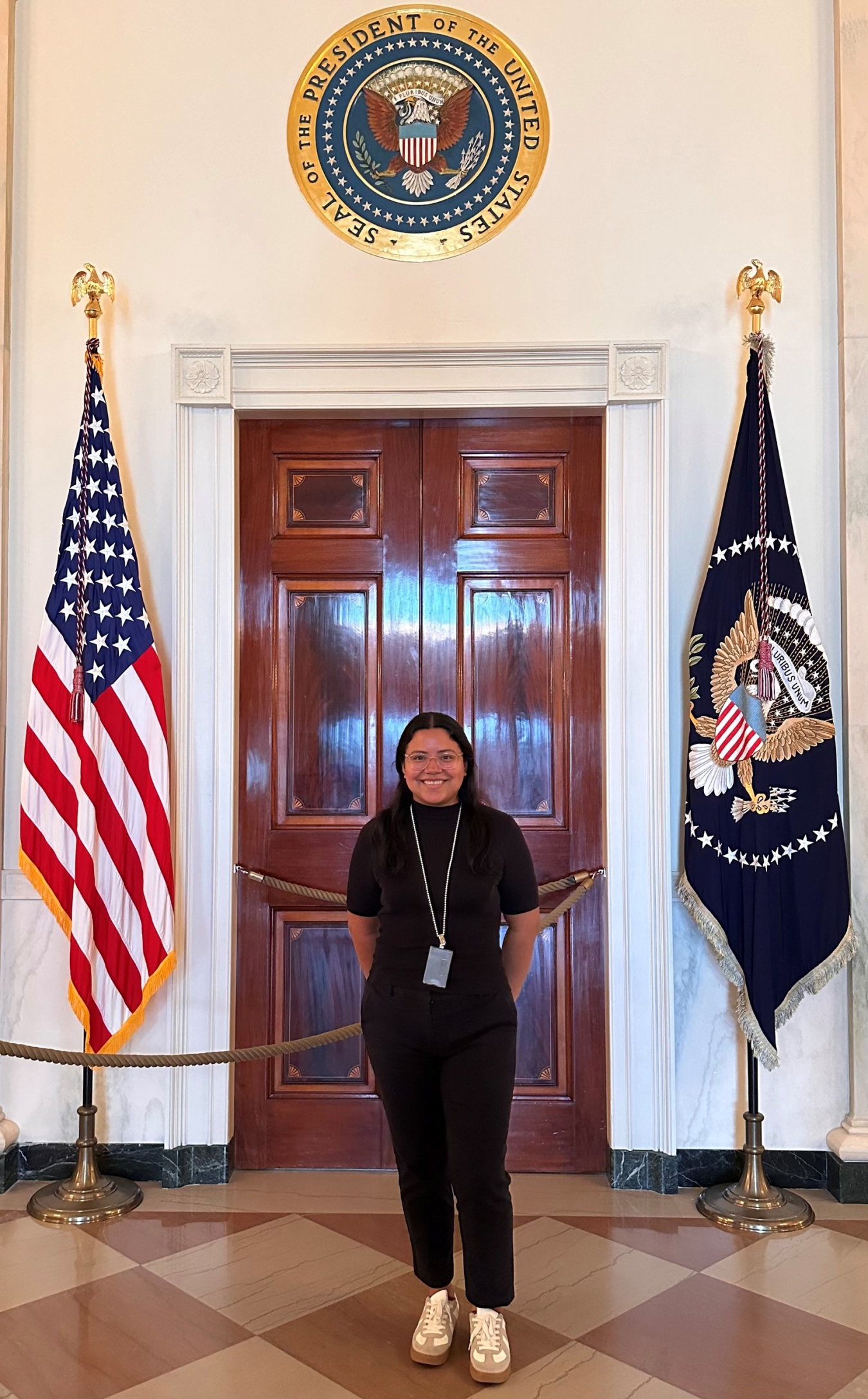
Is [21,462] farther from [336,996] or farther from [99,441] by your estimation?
[336,996]

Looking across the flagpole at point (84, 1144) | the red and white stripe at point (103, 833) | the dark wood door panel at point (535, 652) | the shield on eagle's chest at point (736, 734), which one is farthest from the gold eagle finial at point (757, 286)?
the red and white stripe at point (103, 833)

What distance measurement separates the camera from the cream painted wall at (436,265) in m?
4.32

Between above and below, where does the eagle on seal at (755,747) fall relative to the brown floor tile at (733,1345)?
above

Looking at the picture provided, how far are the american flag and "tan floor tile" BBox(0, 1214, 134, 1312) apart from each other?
2.09 feet

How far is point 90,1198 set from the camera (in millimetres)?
3965

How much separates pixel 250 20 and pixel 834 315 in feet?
8.34

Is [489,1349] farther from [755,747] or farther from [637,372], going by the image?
[637,372]

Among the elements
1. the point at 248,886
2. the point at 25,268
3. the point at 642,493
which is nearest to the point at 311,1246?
the point at 248,886

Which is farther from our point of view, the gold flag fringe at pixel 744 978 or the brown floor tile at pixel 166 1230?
the gold flag fringe at pixel 744 978

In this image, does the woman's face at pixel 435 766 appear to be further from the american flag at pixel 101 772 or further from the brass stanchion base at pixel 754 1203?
the brass stanchion base at pixel 754 1203

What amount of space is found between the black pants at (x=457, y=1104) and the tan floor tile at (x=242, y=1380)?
1.47 feet

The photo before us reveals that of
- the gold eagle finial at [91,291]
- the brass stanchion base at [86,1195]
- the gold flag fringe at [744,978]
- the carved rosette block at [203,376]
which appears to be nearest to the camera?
the brass stanchion base at [86,1195]

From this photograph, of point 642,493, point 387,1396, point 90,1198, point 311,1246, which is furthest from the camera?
point 642,493

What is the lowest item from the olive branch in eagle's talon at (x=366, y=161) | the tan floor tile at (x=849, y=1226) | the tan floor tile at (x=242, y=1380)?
the tan floor tile at (x=849, y=1226)
